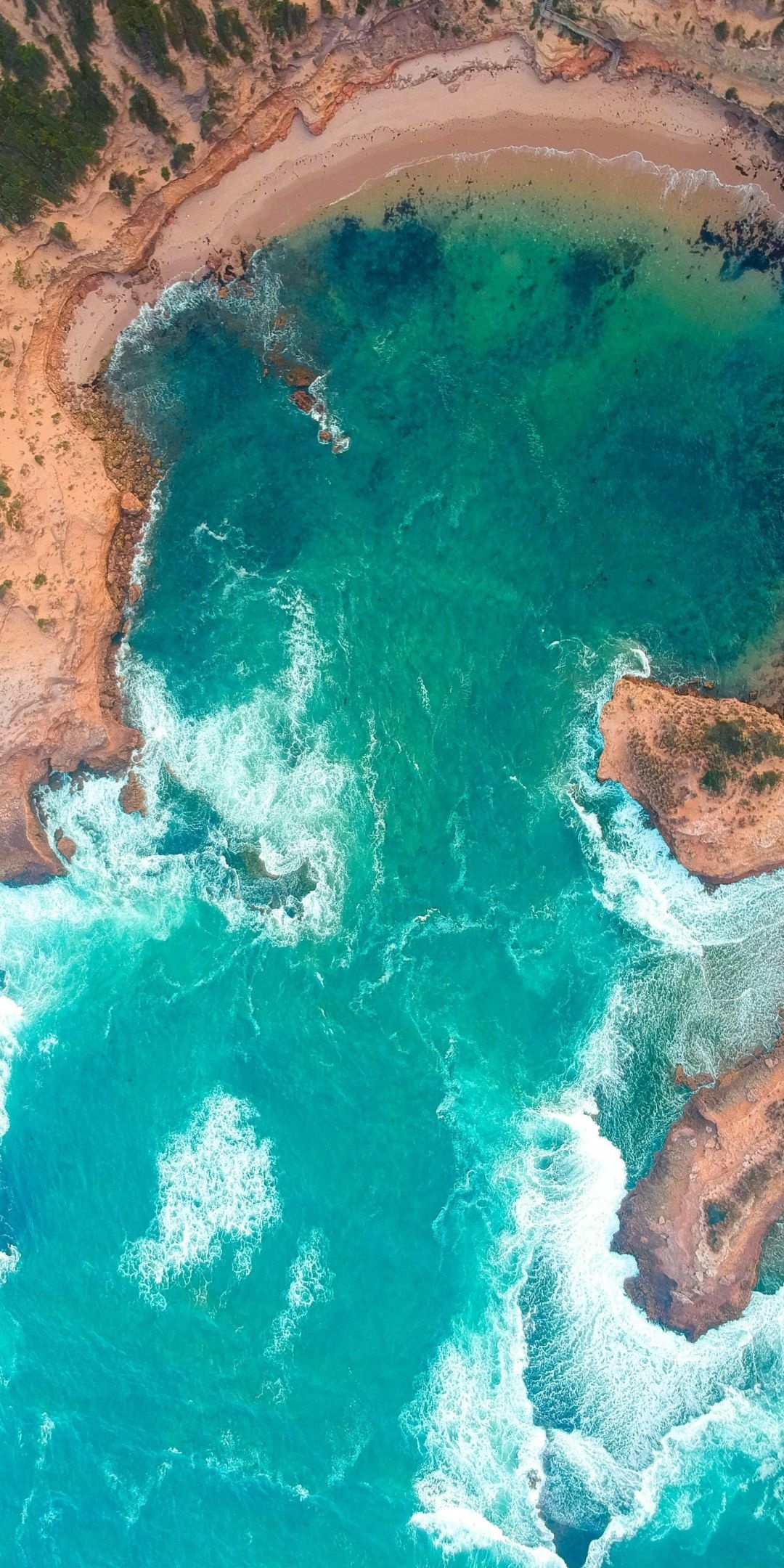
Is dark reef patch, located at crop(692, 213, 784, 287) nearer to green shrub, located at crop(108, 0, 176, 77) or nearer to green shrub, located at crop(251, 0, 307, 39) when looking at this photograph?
green shrub, located at crop(251, 0, 307, 39)

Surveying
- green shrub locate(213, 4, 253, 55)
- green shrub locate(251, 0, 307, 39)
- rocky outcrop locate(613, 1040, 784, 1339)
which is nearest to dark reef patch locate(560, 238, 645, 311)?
green shrub locate(251, 0, 307, 39)

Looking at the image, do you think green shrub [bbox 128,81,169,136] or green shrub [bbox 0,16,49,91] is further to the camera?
green shrub [bbox 128,81,169,136]

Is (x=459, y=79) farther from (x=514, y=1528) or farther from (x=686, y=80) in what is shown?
(x=514, y=1528)

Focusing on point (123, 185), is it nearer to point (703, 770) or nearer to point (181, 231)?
point (181, 231)

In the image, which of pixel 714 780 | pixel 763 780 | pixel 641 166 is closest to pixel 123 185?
pixel 641 166

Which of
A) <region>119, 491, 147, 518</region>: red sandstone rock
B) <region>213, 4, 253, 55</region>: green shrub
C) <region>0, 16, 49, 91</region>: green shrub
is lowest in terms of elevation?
<region>119, 491, 147, 518</region>: red sandstone rock

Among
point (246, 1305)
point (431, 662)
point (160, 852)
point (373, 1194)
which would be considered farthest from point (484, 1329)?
point (431, 662)

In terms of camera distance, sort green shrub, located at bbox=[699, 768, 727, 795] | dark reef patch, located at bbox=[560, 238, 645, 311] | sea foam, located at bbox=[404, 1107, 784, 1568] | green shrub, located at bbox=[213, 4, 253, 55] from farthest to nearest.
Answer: dark reef patch, located at bbox=[560, 238, 645, 311]
sea foam, located at bbox=[404, 1107, 784, 1568]
green shrub, located at bbox=[699, 768, 727, 795]
green shrub, located at bbox=[213, 4, 253, 55]

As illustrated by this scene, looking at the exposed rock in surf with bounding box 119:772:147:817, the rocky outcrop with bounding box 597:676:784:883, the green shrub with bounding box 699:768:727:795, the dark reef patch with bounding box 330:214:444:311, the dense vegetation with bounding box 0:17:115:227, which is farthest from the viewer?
the exposed rock in surf with bounding box 119:772:147:817

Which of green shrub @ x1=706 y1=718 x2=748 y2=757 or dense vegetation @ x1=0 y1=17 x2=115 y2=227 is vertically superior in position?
dense vegetation @ x1=0 y1=17 x2=115 y2=227
